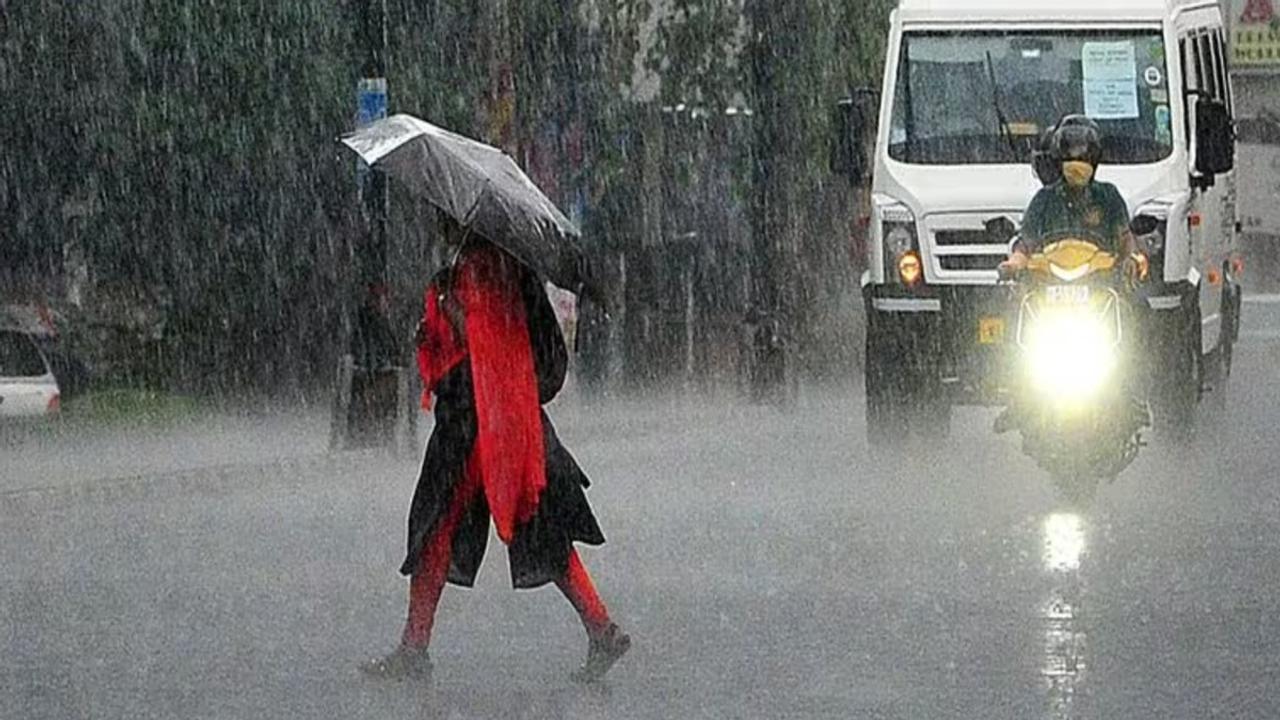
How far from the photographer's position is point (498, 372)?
32.6 feet

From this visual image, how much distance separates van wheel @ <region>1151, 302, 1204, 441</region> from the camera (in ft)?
61.6

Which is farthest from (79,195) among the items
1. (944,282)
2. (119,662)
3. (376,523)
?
(119,662)

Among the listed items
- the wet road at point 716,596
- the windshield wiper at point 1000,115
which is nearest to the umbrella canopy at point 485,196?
the wet road at point 716,596

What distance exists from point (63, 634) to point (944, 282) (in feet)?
28.1

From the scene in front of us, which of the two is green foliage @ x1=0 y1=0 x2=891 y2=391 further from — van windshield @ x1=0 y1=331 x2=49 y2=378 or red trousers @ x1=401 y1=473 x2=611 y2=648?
red trousers @ x1=401 y1=473 x2=611 y2=648

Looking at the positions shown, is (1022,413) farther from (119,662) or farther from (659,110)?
(659,110)

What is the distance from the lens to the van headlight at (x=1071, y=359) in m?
15.8

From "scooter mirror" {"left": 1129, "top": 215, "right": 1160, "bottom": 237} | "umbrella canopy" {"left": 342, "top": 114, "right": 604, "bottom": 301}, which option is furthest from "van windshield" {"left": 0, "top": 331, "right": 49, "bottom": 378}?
"umbrella canopy" {"left": 342, "top": 114, "right": 604, "bottom": 301}

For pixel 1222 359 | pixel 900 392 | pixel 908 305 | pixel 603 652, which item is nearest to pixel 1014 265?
pixel 908 305

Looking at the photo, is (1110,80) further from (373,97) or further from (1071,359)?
(373,97)

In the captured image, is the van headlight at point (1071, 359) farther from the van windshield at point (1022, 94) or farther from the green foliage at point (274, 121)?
the green foliage at point (274, 121)

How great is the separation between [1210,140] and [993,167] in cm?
132

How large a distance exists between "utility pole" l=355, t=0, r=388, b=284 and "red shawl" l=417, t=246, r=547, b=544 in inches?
404

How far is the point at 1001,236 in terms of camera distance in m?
18.7
